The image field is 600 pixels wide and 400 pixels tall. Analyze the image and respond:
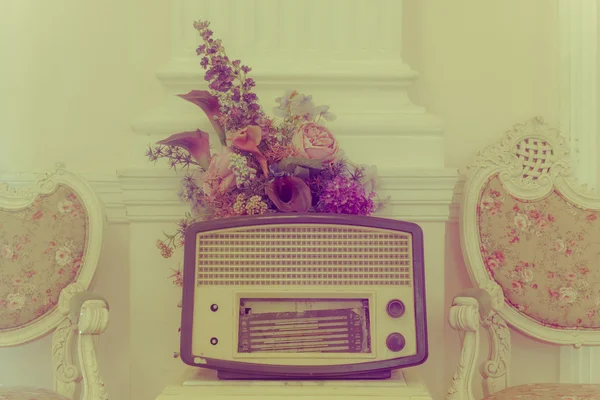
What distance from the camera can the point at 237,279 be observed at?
4.82 ft

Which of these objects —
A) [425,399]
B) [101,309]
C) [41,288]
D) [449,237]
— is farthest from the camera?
[449,237]

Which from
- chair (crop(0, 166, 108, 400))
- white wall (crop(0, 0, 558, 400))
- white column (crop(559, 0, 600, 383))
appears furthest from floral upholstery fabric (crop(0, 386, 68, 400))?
white column (crop(559, 0, 600, 383))

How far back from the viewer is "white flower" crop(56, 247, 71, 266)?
6.32 feet

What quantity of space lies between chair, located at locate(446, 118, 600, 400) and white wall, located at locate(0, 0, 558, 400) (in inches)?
8.9

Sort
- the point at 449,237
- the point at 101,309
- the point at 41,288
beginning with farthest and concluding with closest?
the point at 449,237, the point at 41,288, the point at 101,309

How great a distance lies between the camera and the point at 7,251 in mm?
1925

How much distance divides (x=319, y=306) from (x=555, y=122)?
3.45 feet

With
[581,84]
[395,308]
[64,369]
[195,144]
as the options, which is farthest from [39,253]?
[581,84]

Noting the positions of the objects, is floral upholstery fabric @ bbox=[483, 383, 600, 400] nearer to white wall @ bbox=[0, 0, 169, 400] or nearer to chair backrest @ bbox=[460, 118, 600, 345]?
chair backrest @ bbox=[460, 118, 600, 345]

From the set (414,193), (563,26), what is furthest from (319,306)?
(563,26)

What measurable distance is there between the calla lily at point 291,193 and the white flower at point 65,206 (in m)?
0.62

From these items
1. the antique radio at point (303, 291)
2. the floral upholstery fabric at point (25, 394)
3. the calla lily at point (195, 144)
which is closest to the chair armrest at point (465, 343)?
the antique radio at point (303, 291)

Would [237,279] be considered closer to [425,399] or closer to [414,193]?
[425,399]

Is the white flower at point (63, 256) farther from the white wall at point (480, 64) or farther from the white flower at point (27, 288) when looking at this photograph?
the white wall at point (480, 64)
